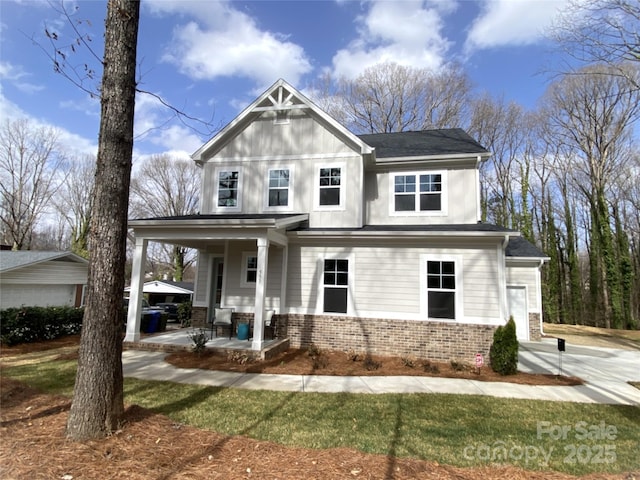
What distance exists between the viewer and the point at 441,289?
9.38 meters

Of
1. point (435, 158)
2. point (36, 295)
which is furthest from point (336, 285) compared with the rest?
point (36, 295)

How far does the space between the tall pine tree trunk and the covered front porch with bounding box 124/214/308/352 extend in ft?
14.9

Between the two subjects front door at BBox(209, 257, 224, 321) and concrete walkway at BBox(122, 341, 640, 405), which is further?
front door at BBox(209, 257, 224, 321)

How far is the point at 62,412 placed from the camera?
14.5 feet

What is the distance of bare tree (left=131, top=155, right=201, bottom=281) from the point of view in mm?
30469

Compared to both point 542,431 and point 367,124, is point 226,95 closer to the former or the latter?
point 542,431

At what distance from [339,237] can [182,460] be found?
7291 mm

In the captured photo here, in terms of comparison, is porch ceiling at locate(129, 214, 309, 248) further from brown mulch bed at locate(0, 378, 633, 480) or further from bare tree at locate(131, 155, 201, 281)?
bare tree at locate(131, 155, 201, 281)

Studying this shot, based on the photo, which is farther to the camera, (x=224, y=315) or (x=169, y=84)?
(x=224, y=315)

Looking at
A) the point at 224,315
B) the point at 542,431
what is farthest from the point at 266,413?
the point at 224,315

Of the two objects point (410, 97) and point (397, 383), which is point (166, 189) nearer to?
point (410, 97)

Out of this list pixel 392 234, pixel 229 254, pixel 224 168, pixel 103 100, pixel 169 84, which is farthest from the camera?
pixel 224 168

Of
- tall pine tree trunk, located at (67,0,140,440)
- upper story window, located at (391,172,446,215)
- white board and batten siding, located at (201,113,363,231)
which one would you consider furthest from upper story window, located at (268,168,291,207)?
tall pine tree trunk, located at (67,0,140,440)

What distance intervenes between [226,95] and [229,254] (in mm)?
5492
